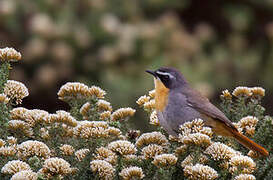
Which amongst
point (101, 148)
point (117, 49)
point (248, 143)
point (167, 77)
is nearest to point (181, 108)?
point (167, 77)

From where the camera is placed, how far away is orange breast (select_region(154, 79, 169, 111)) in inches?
117

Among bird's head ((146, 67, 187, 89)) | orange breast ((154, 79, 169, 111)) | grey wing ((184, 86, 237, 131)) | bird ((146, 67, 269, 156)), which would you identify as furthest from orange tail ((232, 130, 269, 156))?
bird's head ((146, 67, 187, 89))

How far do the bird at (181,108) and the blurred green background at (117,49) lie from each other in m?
1.57

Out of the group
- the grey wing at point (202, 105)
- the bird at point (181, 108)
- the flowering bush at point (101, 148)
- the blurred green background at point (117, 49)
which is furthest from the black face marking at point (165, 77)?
the blurred green background at point (117, 49)

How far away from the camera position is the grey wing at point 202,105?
2988 millimetres

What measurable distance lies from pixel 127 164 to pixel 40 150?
33cm

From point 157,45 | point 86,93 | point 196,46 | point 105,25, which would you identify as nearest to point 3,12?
point 105,25

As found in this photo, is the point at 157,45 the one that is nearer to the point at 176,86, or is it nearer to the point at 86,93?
the point at 176,86

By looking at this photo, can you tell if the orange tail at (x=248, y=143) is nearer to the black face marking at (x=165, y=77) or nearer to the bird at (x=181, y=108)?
the bird at (x=181, y=108)

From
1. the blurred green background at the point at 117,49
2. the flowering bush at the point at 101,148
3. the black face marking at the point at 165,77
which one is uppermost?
the blurred green background at the point at 117,49

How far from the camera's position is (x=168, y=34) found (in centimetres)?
578

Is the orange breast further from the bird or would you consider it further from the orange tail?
the orange tail

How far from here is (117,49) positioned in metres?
5.37

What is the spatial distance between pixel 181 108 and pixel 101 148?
2.94ft
